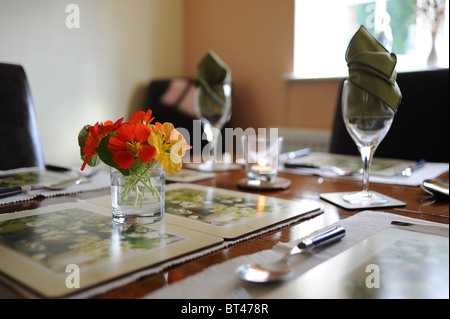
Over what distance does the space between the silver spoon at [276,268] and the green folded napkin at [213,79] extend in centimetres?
82

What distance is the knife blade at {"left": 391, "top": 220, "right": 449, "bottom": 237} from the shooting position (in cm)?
50

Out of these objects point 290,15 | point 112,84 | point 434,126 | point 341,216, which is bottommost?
point 341,216

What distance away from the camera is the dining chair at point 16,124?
1.26m

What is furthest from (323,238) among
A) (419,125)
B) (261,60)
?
(261,60)

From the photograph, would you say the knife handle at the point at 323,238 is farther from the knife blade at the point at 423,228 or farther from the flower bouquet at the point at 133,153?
the flower bouquet at the point at 133,153

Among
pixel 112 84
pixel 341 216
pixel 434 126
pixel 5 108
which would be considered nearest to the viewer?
pixel 341 216

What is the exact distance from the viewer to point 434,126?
5.08ft

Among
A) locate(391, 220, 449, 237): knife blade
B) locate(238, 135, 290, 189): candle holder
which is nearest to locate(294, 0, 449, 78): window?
locate(238, 135, 290, 189): candle holder

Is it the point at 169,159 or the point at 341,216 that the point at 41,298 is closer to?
the point at 169,159
